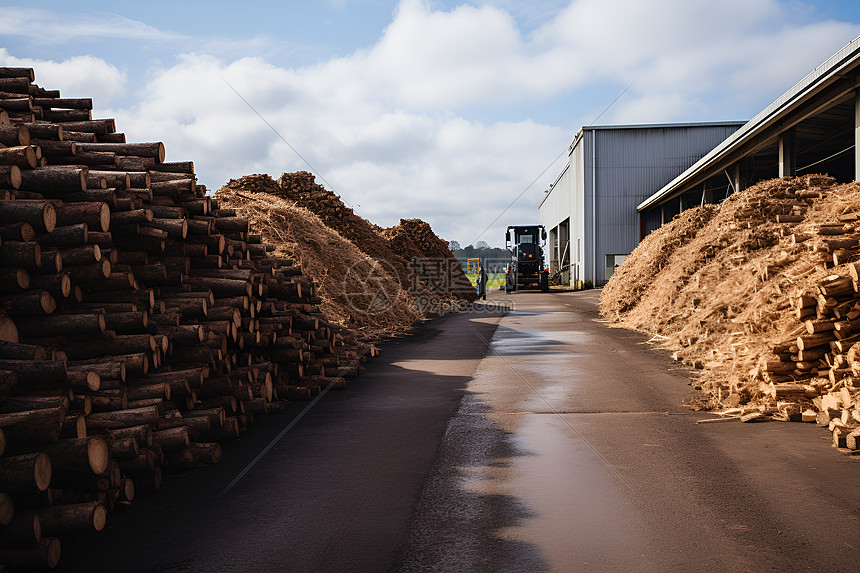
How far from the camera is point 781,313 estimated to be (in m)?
7.87

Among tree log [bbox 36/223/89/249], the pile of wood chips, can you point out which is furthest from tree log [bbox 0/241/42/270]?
the pile of wood chips

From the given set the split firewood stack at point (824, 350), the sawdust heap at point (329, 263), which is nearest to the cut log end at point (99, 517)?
the split firewood stack at point (824, 350)

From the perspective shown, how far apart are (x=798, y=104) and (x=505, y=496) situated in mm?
17537

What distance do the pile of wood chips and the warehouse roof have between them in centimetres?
409

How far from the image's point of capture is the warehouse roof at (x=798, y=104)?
14562 millimetres

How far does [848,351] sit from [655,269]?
11.7 metres

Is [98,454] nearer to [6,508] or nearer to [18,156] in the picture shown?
[6,508]

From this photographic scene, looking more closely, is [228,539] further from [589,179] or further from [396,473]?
[589,179]

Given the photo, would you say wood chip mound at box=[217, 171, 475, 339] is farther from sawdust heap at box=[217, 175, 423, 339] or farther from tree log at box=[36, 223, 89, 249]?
tree log at box=[36, 223, 89, 249]

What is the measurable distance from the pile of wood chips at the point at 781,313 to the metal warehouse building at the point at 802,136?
4.29 metres

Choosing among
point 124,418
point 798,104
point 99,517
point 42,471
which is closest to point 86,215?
point 124,418

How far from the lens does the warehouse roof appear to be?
Result: 1456cm

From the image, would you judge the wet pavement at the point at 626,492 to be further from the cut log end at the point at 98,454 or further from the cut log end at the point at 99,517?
the cut log end at the point at 98,454

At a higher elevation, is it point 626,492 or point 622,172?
point 622,172
